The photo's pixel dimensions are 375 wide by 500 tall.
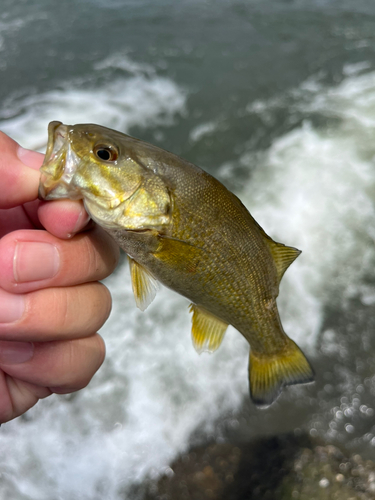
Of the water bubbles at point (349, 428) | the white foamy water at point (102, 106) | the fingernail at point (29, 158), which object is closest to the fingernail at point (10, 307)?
the fingernail at point (29, 158)

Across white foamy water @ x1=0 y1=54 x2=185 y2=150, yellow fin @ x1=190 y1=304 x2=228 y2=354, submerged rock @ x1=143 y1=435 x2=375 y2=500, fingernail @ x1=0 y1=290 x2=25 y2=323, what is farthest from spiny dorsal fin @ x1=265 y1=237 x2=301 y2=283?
white foamy water @ x1=0 y1=54 x2=185 y2=150

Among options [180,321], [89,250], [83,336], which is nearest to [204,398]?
[180,321]

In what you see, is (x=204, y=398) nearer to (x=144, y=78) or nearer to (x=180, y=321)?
(x=180, y=321)

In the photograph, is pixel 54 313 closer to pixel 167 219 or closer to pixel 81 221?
pixel 81 221

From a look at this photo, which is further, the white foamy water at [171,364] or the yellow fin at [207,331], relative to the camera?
the white foamy water at [171,364]

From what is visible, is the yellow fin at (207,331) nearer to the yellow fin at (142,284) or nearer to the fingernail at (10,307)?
the yellow fin at (142,284)

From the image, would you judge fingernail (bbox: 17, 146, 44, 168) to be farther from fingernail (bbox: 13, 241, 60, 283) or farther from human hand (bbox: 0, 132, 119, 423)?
fingernail (bbox: 13, 241, 60, 283)

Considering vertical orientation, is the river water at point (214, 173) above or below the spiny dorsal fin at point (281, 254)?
below
